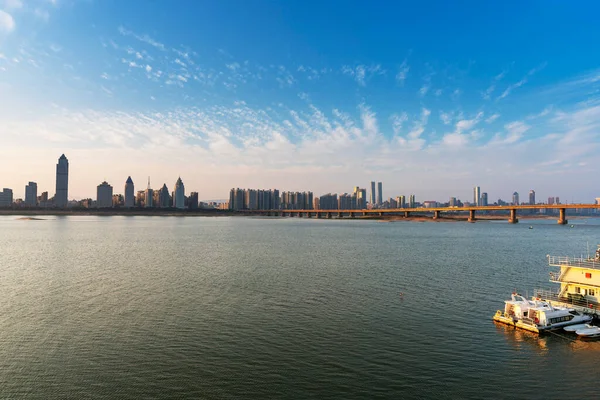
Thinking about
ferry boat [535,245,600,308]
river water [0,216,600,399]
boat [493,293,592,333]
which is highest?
ferry boat [535,245,600,308]

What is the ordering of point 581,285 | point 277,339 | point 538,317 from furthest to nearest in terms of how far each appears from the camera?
point 581,285 → point 538,317 → point 277,339

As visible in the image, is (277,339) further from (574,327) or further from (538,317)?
(574,327)

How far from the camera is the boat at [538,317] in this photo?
115 feet

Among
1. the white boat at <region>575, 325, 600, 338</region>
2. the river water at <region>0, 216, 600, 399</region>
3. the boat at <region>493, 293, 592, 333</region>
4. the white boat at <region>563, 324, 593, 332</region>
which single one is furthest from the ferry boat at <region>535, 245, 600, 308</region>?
the river water at <region>0, 216, 600, 399</region>

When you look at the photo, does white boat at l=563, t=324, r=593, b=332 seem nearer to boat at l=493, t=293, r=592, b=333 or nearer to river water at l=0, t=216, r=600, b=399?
boat at l=493, t=293, r=592, b=333

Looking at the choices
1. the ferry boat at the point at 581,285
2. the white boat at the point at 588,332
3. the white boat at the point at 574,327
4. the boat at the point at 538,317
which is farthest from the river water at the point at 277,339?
the ferry boat at the point at 581,285

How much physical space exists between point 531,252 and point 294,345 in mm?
85495

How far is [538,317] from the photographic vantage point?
3572cm

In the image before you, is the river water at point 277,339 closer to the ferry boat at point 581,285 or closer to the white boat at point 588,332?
the white boat at point 588,332

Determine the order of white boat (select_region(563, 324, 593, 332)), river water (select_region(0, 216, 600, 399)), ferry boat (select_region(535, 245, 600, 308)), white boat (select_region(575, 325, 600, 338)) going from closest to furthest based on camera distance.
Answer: river water (select_region(0, 216, 600, 399)), white boat (select_region(575, 325, 600, 338)), white boat (select_region(563, 324, 593, 332)), ferry boat (select_region(535, 245, 600, 308))

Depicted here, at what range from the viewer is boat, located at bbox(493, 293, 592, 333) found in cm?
3503

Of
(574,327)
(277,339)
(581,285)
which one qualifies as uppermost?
(581,285)

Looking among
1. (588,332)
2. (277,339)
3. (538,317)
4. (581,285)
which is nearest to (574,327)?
(588,332)

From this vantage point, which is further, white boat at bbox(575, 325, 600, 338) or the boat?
the boat
